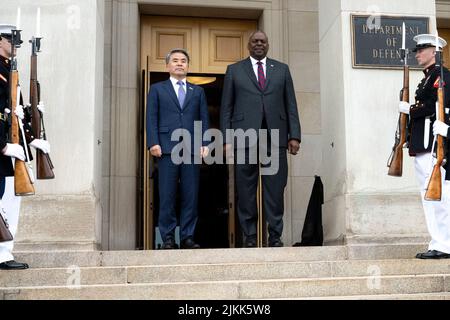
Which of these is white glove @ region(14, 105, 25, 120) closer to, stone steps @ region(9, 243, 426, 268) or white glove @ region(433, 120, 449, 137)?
stone steps @ region(9, 243, 426, 268)

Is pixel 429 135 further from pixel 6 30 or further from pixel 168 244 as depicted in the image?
pixel 6 30

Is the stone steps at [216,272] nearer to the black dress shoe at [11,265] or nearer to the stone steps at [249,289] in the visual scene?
the black dress shoe at [11,265]

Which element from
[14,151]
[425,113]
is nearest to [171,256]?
[14,151]

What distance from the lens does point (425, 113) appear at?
754cm

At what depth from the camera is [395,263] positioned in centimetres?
689

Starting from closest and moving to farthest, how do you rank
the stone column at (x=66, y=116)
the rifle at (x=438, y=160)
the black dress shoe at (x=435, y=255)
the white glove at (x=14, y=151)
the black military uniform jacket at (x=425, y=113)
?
the white glove at (x=14, y=151) → the rifle at (x=438, y=160) → the black dress shoe at (x=435, y=255) → the black military uniform jacket at (x=425, y=113) → the stone column at (x=66, y=116)

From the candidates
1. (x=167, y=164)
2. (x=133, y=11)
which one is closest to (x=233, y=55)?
(x=133, y=11)

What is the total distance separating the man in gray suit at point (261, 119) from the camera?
26.6 ft

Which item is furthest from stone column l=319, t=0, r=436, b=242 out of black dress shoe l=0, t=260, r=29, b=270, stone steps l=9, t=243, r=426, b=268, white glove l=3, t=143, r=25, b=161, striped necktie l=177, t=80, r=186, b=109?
white glove l=3, t=143, r=25, b=161

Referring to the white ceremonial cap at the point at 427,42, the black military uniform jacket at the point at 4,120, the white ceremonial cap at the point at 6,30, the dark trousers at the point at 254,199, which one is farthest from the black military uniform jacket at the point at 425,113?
the white ceremonial cap at the point at 6,30

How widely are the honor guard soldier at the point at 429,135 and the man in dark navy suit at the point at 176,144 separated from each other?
232 cm

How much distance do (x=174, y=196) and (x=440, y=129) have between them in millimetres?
2969

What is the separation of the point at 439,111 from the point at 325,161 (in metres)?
2.48

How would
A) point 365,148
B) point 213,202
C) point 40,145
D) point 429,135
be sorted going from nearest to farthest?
point 40,145, point 429,135, point 365,148, point 213,202
